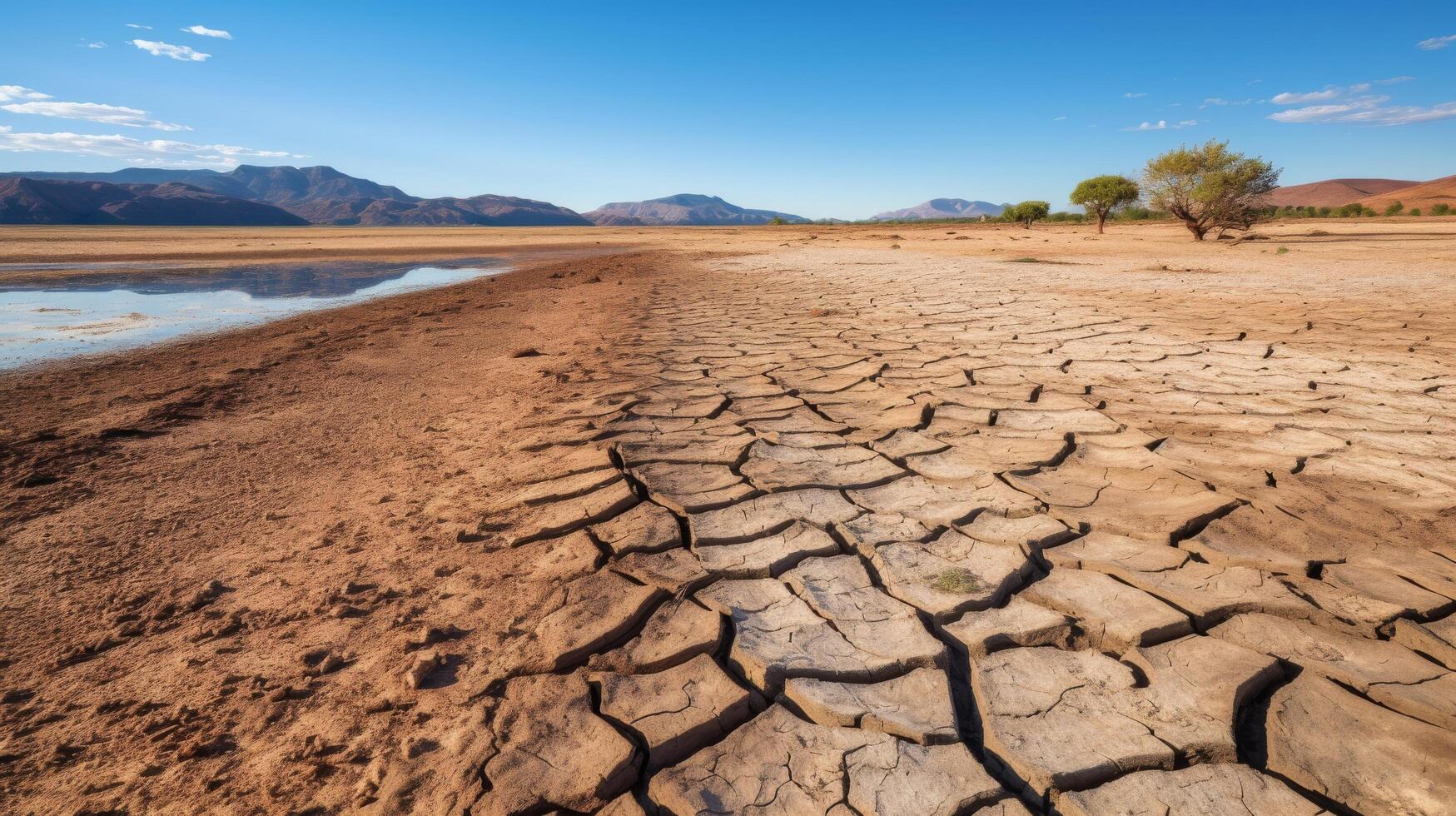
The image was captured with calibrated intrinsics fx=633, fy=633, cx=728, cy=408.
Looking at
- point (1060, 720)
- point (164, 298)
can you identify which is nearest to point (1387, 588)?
point (1060, 720)

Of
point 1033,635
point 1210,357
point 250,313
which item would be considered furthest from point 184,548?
point 250,313

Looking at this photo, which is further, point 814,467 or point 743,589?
point 814,467

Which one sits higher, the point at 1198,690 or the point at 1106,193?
the point at 1106,193

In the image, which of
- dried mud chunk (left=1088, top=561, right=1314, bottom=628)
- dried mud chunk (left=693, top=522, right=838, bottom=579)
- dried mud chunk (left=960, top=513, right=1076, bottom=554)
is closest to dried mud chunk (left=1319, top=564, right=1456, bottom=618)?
dried mud chunk (left=1088, top=561, right=1314, bottom=628)

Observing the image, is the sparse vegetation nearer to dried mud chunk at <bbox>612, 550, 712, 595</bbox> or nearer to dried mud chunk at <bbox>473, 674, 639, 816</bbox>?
dried mud chunk at <bbox>612, 550, 712, 595</bbox>

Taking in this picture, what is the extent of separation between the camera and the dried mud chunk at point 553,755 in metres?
1.11

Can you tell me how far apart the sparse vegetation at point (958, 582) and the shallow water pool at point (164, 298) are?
19.8ft

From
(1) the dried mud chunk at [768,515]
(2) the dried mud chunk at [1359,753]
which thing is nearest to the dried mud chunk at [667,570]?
(1) the dried mud chunk at [768,515]

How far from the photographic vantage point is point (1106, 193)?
20281mm

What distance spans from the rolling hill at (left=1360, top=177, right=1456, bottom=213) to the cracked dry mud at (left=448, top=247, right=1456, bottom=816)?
39.5 metres

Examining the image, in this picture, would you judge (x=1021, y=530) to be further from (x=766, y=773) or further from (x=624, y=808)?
(x=624, y=808)

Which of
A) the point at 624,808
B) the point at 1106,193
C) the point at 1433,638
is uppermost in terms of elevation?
the point at 1106,193

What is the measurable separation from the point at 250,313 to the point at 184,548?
246 inches

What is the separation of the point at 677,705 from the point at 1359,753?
1.25 m
